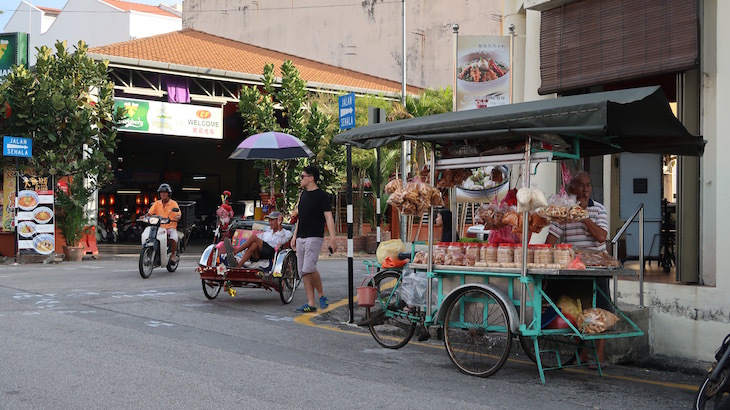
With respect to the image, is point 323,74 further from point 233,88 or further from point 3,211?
point 3,211

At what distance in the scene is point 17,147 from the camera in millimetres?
19219

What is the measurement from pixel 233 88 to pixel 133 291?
662 inches

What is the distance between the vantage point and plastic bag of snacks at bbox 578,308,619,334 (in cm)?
670

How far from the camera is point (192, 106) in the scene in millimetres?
26188

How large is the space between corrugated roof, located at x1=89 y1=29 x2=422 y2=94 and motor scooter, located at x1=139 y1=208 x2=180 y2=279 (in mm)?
11191

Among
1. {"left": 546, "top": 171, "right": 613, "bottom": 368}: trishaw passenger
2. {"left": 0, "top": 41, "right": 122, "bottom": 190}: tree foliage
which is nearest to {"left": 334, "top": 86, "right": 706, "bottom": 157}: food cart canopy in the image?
{"left": 546, "top": 171, "right": 613, "bottom": 368}: trishaw passenger

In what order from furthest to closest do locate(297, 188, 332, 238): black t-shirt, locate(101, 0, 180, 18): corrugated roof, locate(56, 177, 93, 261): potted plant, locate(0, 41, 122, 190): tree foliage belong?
locate(101, 0, 180, 18): corrugated roof < locate(56, 177, 93, 261): potted plant < locate(0, 41, 122, 190): tree foliage < locate(297, 188, 332, 238): black t-shirt

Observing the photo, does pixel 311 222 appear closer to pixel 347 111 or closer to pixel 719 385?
pixel 347 111

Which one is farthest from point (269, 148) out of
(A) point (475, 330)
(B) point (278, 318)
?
(A) point (475, 330)

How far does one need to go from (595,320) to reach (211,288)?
700 centimetres

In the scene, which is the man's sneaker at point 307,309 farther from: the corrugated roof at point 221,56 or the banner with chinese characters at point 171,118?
the corrugated roof at point 221,56

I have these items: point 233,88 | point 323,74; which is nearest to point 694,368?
point 233,88

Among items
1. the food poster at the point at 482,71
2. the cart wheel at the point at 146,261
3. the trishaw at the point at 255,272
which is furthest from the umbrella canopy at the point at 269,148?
the food poster at the point at 482,71

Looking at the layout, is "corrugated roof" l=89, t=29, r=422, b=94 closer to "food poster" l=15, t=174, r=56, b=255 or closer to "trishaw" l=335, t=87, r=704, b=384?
"food poster" l=15, t=174, r=56, b=255
